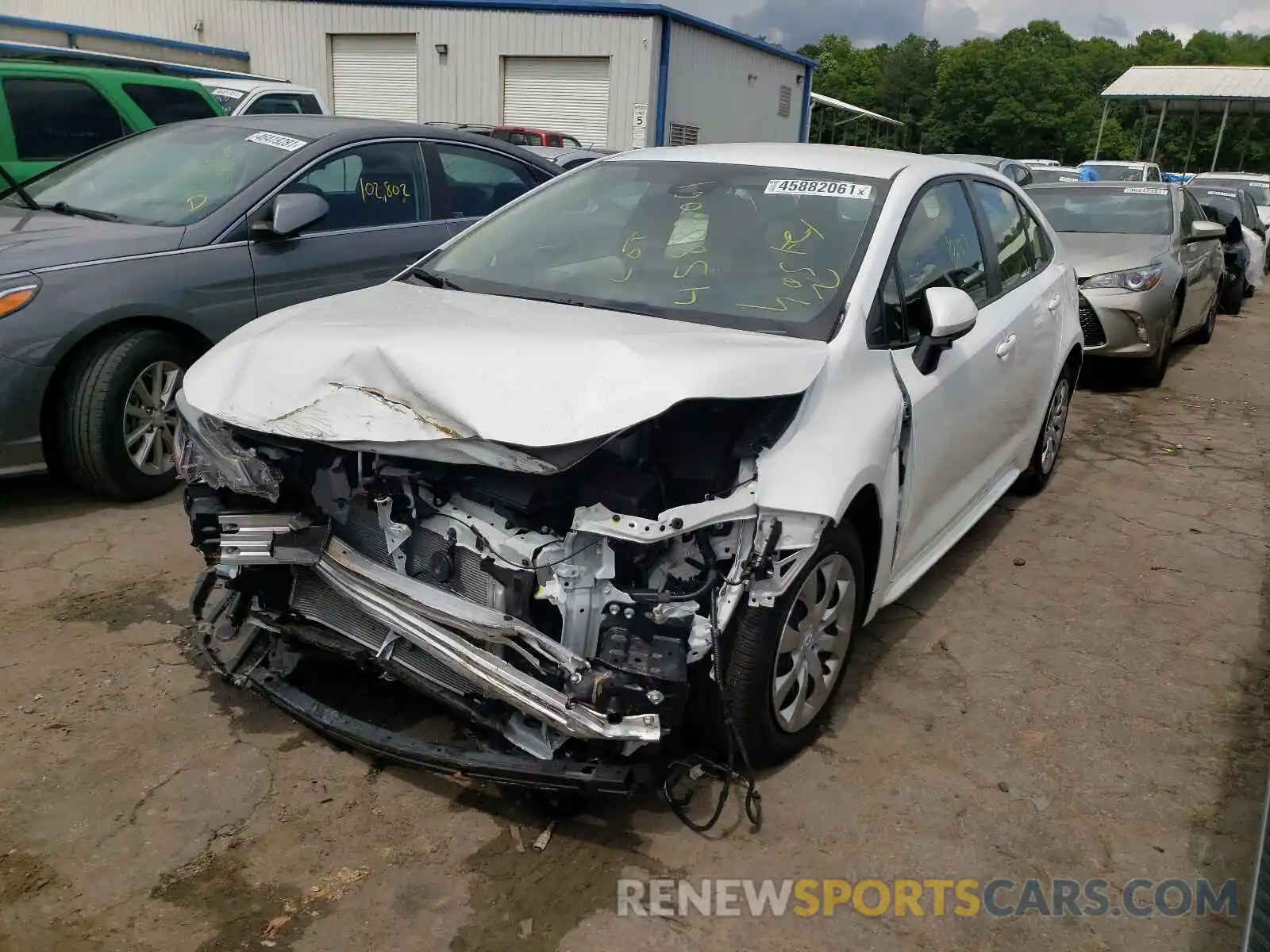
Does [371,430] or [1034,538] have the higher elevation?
[371,430]

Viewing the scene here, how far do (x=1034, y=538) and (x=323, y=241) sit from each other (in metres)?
3.86

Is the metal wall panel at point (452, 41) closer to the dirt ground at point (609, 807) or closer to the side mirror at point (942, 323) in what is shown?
the dirt ground at point (609, 807)

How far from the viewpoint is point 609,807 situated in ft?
9.43

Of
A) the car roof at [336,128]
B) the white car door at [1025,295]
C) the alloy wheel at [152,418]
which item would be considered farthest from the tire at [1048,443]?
the alloy wheel at [152,418]

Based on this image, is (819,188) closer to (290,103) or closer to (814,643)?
(814,643)

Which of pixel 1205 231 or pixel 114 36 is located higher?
pixel 114 36

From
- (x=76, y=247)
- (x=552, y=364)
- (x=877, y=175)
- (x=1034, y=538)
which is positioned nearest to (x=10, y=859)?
(x=552, y=364)

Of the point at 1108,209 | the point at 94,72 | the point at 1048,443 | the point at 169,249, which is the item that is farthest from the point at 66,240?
the point at 1108,209

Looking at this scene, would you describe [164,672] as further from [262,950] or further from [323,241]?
[323,241]

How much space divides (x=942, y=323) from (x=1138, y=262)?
5911 mm

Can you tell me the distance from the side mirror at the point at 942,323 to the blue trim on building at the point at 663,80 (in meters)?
21.1

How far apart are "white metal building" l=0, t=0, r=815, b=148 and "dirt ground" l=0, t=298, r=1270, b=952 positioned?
827 inches

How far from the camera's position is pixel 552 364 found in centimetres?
266

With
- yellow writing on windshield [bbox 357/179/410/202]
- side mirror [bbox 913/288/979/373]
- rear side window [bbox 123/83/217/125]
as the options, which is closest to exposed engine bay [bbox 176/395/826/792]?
side mirror [bbox 913/288/979/373]
